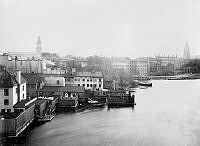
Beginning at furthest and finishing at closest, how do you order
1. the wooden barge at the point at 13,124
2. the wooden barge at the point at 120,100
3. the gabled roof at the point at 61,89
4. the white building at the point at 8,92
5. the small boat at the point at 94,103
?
the gabled roof at the point at 61,89 < the wooden barge at the point at 120,100 < the small boat at the point at 94,103 < the white building at the point at 8,92 < the wooden barge at the point at 13,124

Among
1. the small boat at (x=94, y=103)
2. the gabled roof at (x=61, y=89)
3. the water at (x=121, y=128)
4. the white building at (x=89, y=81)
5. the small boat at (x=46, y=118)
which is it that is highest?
the white building at (x=89, y=81)

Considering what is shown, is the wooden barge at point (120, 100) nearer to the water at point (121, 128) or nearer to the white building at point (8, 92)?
the water at point (121, 128)

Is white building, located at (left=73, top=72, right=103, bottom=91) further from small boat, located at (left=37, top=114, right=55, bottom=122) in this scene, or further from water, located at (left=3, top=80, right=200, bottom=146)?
small boat, located at (left=37, top=114, right=55, bottom=122)

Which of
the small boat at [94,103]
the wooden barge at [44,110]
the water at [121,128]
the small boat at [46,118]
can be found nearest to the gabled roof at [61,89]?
the small boat at [94,103]

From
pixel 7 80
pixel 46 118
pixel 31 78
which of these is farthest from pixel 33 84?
pixel 46 118

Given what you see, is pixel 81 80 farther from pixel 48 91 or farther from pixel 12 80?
pixel 12 80

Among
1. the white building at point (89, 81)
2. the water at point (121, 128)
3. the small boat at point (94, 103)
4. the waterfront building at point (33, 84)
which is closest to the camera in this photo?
the water at point (121, 128)

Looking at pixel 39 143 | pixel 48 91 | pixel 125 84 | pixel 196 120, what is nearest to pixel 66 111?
pixel 48 91

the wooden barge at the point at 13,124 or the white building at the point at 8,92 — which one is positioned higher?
the white building at the point at 8,92
